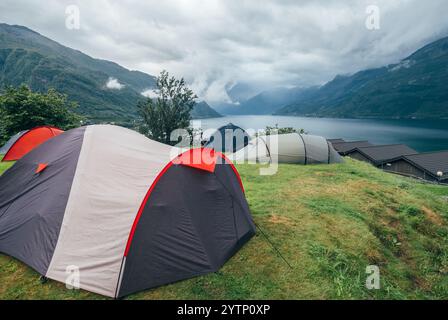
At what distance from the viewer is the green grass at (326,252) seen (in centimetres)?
460

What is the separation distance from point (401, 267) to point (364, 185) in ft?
18.8

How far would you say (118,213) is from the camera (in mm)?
Result: 4805

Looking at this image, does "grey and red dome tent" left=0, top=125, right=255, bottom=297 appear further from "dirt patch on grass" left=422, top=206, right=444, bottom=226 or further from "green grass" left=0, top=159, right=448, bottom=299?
"dirt patch on grass" left=422, top=206, right=444, bottom=226

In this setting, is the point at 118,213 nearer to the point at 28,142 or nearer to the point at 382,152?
the point at 28,142

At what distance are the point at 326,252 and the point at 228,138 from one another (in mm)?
23360

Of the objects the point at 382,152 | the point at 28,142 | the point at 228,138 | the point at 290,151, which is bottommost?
the point at 290,151

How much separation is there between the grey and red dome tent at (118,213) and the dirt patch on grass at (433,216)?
701cm

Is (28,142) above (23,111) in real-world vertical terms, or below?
below

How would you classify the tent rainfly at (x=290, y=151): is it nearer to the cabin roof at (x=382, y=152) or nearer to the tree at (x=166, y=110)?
the tree at (x=166, y=110)

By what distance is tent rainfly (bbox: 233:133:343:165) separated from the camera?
50.9ft

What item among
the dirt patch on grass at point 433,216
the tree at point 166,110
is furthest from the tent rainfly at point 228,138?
the dirt patch on grass at point 433,216

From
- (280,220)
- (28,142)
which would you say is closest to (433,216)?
(280,220)

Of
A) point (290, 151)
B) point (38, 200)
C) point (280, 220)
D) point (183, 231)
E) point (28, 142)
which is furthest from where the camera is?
point (290, 151)

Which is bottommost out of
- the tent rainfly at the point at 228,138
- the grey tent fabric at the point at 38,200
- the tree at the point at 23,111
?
the grey tent fabric at the point at 38,200
